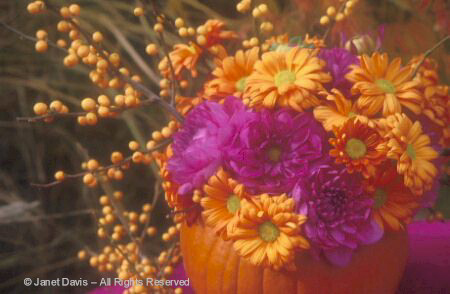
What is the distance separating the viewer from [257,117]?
1.57ft

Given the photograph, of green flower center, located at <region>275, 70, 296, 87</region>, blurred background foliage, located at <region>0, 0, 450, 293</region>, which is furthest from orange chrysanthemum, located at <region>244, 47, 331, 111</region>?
blurred background foliage, located at <region>0, 0, 450, 293</region>

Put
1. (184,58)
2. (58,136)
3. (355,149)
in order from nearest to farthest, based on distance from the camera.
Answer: (355,149) < (184,58) < (58,136)

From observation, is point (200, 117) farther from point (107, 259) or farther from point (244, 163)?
point (107, 259)

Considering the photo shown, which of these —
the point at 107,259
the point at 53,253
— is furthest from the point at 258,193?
the point at 53,253

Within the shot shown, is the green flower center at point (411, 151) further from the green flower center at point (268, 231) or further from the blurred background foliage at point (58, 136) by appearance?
the blurred background foliage at point (58, 136)

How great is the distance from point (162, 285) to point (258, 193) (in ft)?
0.61

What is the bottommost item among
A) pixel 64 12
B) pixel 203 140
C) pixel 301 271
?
pixel 301 271

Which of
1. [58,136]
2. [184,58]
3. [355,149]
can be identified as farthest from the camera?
[58,136]

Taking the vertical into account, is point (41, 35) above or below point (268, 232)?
above

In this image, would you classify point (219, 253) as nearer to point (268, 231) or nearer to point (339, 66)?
point (268, 231)

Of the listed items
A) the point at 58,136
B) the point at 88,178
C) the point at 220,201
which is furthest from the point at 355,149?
the point at 58,136

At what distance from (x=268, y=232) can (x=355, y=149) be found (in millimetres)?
89

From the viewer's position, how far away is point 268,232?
47cm

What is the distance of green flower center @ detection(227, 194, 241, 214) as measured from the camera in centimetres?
49
